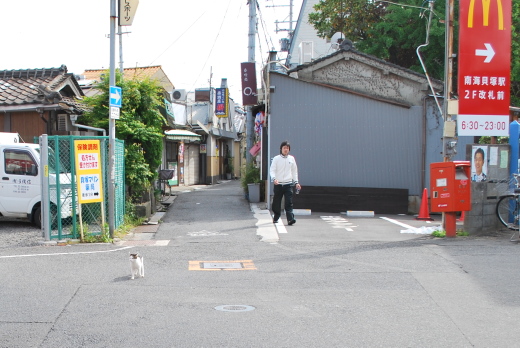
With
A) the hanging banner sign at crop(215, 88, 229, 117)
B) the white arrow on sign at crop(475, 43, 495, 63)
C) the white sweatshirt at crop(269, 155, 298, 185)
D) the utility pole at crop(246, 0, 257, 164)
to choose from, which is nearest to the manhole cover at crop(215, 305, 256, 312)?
the white sweatshirt at crop(269, 155, 298, 185)

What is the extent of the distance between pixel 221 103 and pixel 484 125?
2288cm

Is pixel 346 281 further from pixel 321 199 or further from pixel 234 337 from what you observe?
pixel 321 199

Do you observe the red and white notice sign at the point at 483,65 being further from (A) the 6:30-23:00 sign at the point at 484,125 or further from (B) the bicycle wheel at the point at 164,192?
(B) the bicycle wheel at the point at 164,192

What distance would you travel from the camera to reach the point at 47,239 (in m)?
10.4

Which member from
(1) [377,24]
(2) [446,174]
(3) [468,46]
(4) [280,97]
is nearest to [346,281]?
(2) [446,174]

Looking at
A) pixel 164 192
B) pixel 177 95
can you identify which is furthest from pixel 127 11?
pixel 177 95

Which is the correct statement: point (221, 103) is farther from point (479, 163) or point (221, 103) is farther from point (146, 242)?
point (146, 242)

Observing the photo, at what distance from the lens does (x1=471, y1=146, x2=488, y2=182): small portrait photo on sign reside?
11656 mm

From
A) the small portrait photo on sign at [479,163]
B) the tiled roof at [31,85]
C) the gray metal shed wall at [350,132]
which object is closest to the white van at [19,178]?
the tiled roof at [31,85]

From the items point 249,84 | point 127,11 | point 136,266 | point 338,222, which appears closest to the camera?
point 136,266

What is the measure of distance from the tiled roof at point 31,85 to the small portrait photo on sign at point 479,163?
36.4 feet

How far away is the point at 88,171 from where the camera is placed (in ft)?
34.9

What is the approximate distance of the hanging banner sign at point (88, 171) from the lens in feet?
34.3

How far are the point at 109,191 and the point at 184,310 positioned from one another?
562 centimetres
